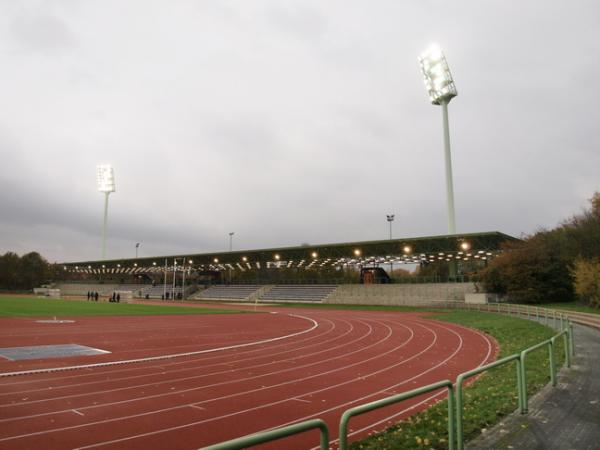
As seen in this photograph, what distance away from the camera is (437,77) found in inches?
2506

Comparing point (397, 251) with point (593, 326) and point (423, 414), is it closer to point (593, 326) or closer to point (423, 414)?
point (593, 326)

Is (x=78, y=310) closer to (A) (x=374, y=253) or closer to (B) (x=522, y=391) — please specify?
(B) (x=522, y=391)

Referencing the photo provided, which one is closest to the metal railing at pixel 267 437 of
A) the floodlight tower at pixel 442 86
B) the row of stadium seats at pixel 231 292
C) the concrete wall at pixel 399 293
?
the concrete wall at pixel 399 293

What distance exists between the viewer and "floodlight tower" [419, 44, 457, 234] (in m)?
61.3

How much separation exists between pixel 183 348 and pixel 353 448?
1170 centimetres

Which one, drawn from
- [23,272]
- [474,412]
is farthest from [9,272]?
[474,412]

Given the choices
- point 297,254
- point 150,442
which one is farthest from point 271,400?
point 297,254

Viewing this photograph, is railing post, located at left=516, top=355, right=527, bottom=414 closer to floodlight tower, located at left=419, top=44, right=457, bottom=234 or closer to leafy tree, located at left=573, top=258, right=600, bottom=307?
leafy tree, located at left=573, top=258, right=600, bottom=307

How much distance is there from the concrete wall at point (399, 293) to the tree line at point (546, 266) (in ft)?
17.8

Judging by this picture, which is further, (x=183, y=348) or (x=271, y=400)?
(x=183, y=348)

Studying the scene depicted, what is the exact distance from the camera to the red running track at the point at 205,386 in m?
6.95

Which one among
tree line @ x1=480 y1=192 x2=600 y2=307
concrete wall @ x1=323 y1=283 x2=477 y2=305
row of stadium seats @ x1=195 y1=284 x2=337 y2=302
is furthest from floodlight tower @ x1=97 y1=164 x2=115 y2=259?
tree line @ x1=480 y1=192 x2=600 y2=307

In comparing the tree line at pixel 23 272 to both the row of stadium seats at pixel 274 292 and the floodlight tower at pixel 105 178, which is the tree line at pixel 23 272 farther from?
the row of stadium seats at pixel 274 292

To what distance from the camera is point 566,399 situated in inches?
321
